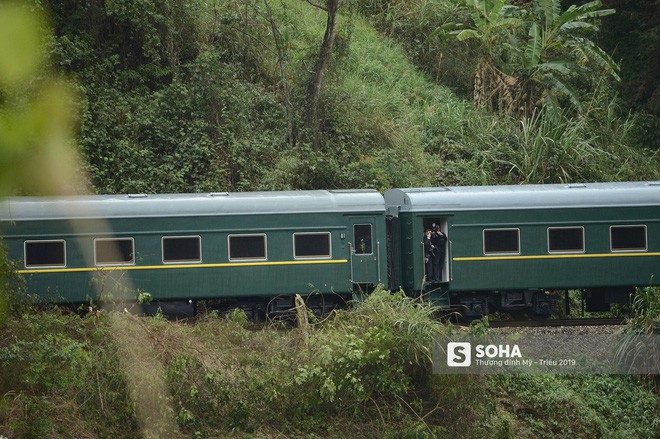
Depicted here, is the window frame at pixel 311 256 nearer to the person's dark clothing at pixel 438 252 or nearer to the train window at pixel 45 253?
the person's dark clothing at pixel 438 252

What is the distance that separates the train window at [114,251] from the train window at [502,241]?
7.41m

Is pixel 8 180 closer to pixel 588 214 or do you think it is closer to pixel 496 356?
pixel 496 356

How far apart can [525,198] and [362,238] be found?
366 centimetres

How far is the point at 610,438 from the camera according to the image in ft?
43.9

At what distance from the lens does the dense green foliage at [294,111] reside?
2288 centimetres

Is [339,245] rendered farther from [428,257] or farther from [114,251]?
[114,251]

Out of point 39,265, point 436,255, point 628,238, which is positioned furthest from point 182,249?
point 628,238

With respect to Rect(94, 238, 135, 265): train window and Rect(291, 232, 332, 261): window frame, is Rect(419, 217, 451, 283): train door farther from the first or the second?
Rect(94, 238, 135, 265): train window

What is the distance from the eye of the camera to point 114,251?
52.9ft

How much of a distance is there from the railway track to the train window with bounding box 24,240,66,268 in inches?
351

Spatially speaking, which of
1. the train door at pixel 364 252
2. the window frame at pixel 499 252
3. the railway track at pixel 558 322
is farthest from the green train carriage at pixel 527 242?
the train door at pixel 364 252

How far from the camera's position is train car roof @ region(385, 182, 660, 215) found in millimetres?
17062

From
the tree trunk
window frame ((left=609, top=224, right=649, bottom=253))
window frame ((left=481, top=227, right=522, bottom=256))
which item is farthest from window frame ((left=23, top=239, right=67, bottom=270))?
window frame ((left=609, top=224, right=649, bottom=253))

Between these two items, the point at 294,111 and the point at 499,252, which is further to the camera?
the point at 294,111
